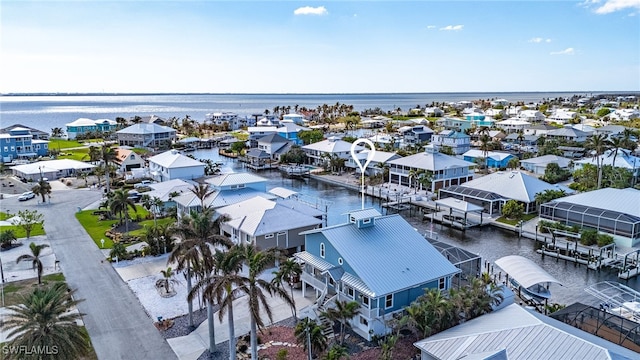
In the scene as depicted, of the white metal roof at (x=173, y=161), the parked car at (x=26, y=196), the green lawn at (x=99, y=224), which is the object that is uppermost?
the white metal roof at (x=173, y=161)

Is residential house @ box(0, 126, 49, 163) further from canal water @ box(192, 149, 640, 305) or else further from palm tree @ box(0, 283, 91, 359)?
palm tree @ box(0, 283, 91, 359)

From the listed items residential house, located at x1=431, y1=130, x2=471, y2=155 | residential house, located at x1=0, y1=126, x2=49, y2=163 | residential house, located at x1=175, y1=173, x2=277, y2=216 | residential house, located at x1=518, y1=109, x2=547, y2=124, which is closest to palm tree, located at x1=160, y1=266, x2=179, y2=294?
residential house, located at x1=175, y1=173, x2=277, y2=216

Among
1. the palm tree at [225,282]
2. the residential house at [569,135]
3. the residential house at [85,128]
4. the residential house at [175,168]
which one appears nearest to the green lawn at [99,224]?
the residential house at [175,168]

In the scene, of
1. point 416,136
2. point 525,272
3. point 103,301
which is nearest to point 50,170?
point 103,301

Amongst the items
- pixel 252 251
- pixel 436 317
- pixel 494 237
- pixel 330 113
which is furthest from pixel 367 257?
pixel 330 113

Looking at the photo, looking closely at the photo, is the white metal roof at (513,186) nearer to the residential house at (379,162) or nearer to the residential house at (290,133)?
the residential house at (379,162)

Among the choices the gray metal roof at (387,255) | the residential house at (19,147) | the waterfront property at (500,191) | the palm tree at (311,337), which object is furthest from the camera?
the residential house at (19,147)
